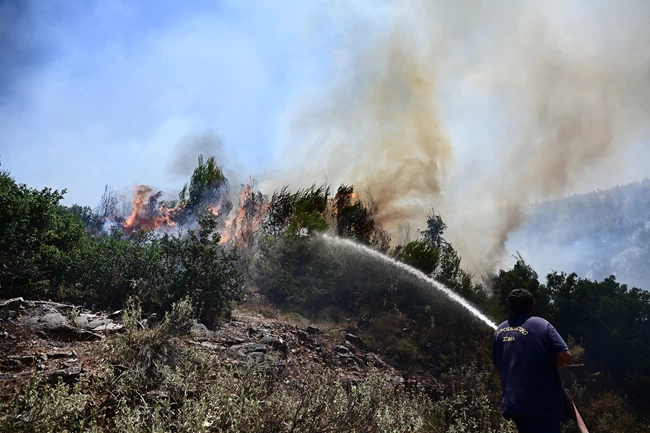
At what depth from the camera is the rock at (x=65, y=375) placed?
523cm

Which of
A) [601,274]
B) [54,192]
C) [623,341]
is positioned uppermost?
[601,274]

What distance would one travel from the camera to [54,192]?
1263 cm

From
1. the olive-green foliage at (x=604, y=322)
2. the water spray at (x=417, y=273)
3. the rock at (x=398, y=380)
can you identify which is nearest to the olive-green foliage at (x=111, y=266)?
the rock at (x=398, y=380)

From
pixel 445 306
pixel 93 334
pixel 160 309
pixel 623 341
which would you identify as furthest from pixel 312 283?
pixel 623 341

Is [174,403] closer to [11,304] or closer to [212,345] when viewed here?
[212,345]

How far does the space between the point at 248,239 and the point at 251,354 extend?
19.6m

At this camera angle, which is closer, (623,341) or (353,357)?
(353,357)

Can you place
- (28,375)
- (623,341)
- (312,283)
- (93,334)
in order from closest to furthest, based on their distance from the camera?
(28,375)
(93,334)
(312,283)
(623,341)

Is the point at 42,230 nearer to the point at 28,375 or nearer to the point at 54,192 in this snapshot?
the point at 54,192

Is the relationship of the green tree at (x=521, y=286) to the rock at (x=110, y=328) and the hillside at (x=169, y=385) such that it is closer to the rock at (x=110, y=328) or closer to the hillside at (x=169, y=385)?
the hillside at (x=169, y=385)

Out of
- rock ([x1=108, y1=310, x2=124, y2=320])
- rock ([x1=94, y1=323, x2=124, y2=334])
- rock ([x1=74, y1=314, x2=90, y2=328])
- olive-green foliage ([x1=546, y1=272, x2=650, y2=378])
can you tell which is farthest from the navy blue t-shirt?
olive-green foliage ([x1=546, y1=272, x2=650, y2=378])

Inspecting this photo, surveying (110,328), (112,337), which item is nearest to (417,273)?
(110,328)

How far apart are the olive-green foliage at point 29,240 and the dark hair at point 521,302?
35.9 ft

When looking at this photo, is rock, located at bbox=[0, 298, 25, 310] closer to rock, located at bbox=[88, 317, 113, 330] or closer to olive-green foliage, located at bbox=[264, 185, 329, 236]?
rock, located at bbox=[88, 317, 113, 330]
